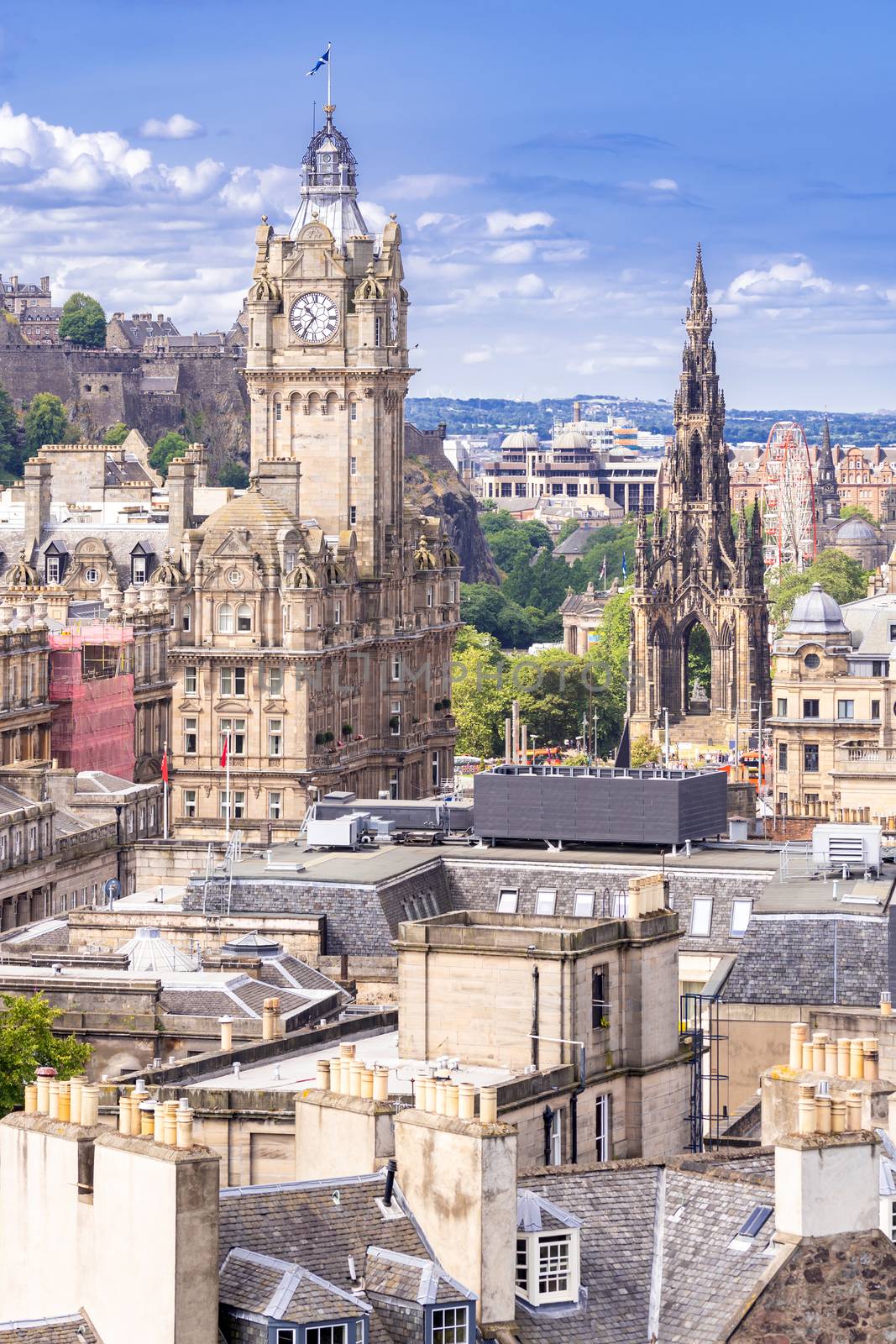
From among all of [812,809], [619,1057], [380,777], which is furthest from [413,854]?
[380,777]

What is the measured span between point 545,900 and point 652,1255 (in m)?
42.4

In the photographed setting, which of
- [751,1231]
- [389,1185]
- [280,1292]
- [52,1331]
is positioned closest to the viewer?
[280,1292]

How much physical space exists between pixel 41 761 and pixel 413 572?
42.6m

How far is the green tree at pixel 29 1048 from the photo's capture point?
7356 centimetres

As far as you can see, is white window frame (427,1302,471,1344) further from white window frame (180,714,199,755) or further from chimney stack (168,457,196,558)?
chimney stack (168,457,196,558)

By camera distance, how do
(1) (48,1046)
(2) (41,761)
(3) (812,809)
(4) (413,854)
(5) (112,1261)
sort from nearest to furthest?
(5) (112,1261), (1) (48,1046), (4) (413,854), (2) (41,761), (3) (812,809)

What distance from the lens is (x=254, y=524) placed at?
552 ft

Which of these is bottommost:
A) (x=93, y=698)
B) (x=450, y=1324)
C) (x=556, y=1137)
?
(x=556, y=1137)

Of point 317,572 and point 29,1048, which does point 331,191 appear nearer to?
point 317,572

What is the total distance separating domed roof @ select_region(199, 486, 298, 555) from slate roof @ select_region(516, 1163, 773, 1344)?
122m

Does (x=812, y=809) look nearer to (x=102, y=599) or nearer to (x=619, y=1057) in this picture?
(x=102, y=599)

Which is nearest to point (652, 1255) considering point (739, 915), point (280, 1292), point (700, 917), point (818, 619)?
point (280, 1292)

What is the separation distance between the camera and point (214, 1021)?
245ft

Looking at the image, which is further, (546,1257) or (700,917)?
(700,917)
